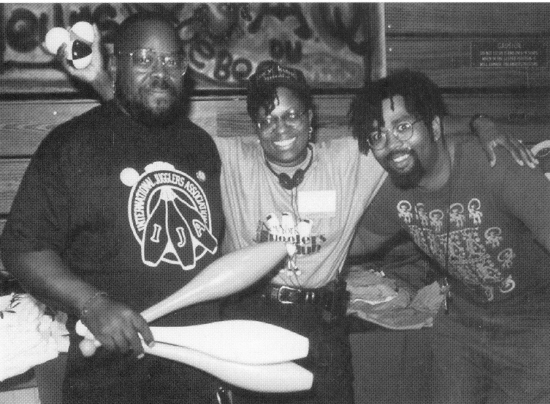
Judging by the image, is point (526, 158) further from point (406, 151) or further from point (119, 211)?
point (119, 211)

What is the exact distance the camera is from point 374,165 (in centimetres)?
175

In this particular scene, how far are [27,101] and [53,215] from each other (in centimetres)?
104

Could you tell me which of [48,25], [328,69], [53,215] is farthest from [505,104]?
[53,215]

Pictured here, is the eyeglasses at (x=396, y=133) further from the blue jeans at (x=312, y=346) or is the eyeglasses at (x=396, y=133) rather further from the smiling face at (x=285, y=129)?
the blue jeans at (x=312, y=346)

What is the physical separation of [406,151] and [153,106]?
2.09 feet

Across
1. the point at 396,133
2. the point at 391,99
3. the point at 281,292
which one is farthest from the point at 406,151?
the point at 281,292

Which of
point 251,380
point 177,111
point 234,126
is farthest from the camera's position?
point 234,126

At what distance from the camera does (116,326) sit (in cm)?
115

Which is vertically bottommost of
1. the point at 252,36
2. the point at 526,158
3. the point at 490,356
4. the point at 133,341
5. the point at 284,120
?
the point at 490,356

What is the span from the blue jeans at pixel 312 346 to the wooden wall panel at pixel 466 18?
4.08 ft

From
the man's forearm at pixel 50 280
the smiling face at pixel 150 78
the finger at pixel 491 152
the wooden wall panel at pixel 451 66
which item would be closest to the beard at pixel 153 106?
the smiling face at pixel 150 78

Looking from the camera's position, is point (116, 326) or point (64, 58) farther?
point (64, 58)

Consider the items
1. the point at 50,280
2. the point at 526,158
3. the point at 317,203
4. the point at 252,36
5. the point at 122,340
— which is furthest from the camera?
the point at 252,36

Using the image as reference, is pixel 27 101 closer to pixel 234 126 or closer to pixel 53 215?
pixel 234 126
